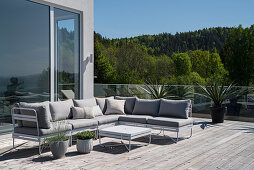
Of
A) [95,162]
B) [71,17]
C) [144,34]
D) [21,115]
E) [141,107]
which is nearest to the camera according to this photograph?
[95,162]

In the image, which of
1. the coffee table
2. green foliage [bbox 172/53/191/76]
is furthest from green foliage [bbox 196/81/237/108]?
green foliage [bbox 172/53/191/76]

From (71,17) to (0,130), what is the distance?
348 centimetres

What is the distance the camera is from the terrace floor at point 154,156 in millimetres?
4148

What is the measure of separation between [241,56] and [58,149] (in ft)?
36.8

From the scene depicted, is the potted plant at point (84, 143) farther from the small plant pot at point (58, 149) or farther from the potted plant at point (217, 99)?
the potted plant at point (217, 99)

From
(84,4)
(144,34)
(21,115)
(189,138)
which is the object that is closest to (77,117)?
(21,115)

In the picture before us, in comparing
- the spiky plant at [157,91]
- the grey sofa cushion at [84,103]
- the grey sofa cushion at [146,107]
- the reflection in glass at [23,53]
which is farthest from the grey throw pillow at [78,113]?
the spiky plant at [157,91]

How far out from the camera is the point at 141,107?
686 cm

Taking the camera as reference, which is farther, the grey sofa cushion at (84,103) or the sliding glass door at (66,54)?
the sliding glass door at (66,54)

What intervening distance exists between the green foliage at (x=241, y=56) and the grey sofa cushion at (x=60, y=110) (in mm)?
9372

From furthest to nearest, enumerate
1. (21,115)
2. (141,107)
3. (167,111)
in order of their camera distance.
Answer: (141,107)
(167,111)
(21,115)

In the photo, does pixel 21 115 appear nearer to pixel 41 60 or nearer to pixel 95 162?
pixel 95 162

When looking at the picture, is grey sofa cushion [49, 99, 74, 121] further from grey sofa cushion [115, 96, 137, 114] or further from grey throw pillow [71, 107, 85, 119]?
grey sofa cushion [115, 96, 137, 114]

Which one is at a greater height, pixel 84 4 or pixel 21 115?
pixel 84 4
